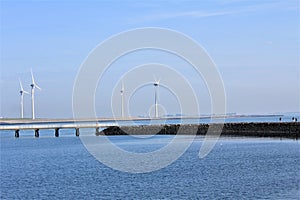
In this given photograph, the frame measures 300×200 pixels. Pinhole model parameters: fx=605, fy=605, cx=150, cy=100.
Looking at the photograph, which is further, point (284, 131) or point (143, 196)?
point (284, 131)

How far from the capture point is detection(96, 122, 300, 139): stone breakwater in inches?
3967

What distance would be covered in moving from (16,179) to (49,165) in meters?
12.9

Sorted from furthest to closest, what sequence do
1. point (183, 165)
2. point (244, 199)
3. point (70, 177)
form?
point (183, 165) → point (70, 177) → point (244, 199)

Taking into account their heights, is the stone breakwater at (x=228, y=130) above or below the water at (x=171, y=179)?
above

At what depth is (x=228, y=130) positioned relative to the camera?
114 metres

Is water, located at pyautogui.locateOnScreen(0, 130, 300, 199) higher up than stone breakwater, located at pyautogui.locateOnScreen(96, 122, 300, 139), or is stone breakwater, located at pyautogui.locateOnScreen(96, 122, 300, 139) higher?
stone breakwater, located at pyautogui.locateOnScreen(96, 122, 300, 139)

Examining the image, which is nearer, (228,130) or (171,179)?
(171,179)

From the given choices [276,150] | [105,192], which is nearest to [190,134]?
[276,150]

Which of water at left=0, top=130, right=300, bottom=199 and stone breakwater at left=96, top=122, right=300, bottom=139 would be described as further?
stone breakwater at left=96, top=122, right=300, bottom=139

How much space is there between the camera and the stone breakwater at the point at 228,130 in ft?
331

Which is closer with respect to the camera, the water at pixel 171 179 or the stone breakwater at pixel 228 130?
the water at pixel 171 179

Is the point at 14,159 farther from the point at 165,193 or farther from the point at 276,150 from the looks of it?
the point at 165,193

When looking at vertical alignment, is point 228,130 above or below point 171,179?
above

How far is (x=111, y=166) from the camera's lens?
5944cm
